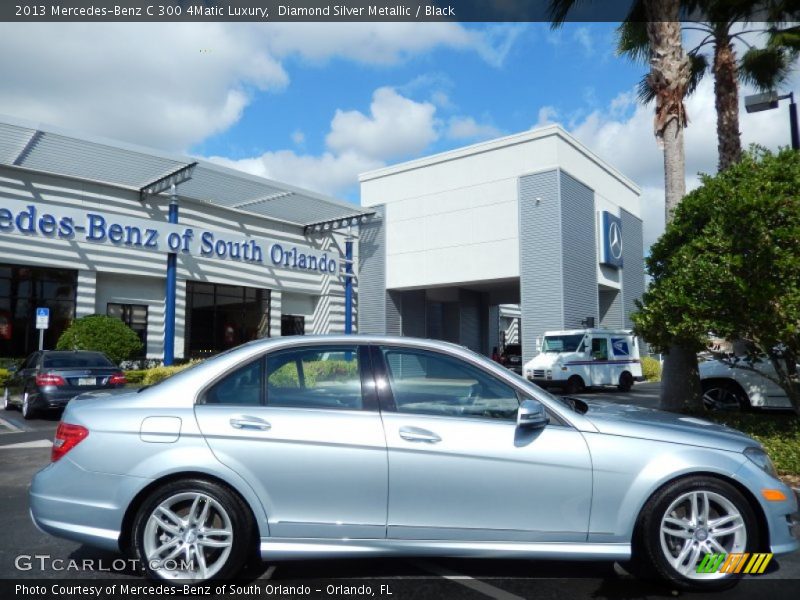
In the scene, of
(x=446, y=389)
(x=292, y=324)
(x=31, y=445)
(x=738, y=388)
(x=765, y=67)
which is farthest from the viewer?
(x=292, y=324)

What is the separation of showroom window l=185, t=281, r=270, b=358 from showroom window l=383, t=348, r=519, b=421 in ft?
70.0

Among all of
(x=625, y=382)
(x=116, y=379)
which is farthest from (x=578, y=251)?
(x=116, y=379)

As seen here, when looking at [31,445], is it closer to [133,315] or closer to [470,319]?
[133,315]

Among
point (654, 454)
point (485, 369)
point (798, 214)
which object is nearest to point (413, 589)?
point (485, 369)

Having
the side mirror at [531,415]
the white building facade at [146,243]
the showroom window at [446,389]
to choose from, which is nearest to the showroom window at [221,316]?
the white building facade at [146,243]

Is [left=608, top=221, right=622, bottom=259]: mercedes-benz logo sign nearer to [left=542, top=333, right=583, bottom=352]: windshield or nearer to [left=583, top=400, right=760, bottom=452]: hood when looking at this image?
[left=542, top=333, right=583, bottom=352]: windshield

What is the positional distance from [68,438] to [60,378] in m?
8.95

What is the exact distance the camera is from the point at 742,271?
7.36 metres

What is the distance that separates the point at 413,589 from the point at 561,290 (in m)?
21.5

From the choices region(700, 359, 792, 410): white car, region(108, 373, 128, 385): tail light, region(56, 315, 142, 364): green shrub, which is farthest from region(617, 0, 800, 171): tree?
region(56, 315, 142, 364): green shrub

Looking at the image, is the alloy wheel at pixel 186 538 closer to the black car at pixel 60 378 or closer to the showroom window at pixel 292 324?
the black car at pixel 60 378

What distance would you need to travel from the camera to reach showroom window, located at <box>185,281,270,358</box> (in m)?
23.9

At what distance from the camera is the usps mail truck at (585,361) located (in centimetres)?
1884

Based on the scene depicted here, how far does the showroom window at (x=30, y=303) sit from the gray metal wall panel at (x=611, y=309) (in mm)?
23183
